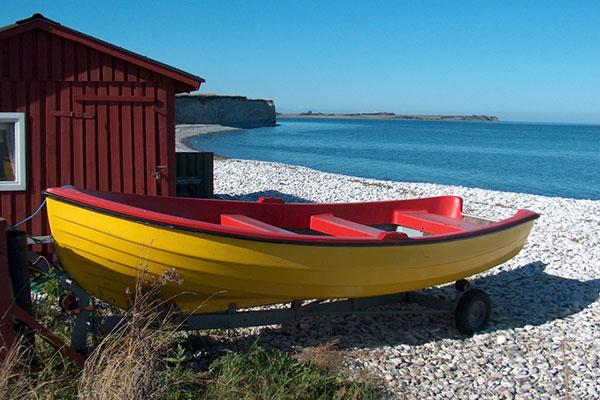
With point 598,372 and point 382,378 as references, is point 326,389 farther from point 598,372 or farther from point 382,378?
point 598,372

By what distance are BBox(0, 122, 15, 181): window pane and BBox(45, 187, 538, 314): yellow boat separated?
305 centimetres

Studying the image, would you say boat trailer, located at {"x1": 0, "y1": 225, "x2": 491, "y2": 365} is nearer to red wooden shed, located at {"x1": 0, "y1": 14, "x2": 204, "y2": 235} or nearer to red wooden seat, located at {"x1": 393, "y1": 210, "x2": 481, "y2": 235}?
red wooden seat, located at {"x1": 393, "y1": 210, "x2": 481, "y2": 235}

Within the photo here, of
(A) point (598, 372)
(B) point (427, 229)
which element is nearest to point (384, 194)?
(B) point (427, 229)

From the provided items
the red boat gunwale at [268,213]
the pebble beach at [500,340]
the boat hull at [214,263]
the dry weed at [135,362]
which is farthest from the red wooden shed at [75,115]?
the dry weed at [135,362]

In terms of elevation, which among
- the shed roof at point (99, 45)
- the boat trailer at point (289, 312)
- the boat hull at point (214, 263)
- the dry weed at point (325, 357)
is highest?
the shed roof at point (99, 45)

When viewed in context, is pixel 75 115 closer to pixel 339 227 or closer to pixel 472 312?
pixel 339 227

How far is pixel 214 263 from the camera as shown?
4883mm

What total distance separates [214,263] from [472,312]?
131 inches

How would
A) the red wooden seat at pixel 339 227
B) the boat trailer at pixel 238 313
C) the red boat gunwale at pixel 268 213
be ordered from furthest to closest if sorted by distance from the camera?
the red wooden seat at pixel 339 227
the red boat gunwale at pixel 268 213
the boat trailer at pixel 238 313

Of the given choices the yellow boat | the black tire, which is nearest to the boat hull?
the yellow boat

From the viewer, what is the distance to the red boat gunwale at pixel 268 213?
472 cm

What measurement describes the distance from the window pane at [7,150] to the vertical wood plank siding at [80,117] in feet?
0.69

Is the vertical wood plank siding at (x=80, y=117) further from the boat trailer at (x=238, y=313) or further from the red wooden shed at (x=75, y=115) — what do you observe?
the boat trailer at (x=238, y=313)

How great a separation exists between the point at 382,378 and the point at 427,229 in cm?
269
